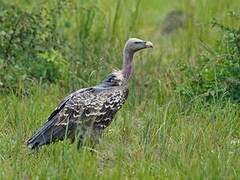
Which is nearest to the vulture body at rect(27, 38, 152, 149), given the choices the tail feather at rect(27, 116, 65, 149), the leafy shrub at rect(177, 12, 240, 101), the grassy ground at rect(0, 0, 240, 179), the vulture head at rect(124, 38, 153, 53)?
the tail feather at rect(27, 116, 65, 149)

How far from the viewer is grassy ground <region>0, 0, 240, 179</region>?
21.5ft

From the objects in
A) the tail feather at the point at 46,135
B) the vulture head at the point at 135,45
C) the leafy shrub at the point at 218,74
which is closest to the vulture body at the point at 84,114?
the tail feather at the point at 46,135

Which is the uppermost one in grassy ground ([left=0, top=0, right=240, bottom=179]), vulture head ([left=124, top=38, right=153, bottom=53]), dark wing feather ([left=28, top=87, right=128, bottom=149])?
vulture head ([left=124, top=38, right=153, bottom=53])

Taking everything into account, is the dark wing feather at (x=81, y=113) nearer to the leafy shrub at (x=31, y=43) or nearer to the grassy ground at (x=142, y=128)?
the grassy ground at (x=142, y=128)

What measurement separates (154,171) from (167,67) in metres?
3.77

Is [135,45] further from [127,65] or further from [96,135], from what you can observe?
[96,135]

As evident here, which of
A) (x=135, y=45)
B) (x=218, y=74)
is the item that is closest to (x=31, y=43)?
(x=218, y=74)

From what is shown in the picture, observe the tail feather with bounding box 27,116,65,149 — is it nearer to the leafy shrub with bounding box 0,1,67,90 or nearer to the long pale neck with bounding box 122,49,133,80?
the long pale neck with bounding box 122,49,133,80

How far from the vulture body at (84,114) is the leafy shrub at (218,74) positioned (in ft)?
4.75

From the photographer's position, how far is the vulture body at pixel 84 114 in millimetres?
7254

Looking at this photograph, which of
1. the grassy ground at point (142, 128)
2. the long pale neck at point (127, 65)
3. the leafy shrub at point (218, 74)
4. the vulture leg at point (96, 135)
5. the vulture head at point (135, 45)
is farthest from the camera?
the leafy shrub at point (218, 74)

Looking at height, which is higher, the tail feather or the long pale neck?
the long pale neck

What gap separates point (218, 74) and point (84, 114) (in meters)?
2.08

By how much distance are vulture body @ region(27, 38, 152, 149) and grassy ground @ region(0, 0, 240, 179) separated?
0.11 m
